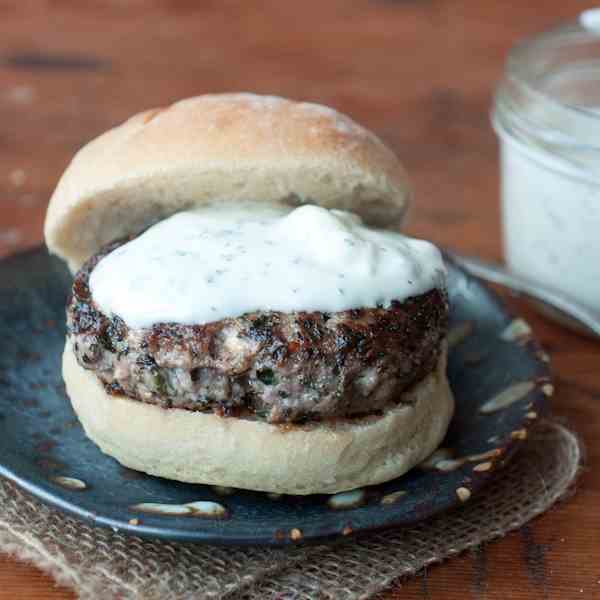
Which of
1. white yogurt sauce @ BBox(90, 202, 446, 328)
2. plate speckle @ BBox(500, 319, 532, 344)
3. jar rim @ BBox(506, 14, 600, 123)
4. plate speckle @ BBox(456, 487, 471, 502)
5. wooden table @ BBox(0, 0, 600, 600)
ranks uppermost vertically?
white yogurt sauce @ BBox(90, 202, 446, 328)

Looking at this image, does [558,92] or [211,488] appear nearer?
[211,488]

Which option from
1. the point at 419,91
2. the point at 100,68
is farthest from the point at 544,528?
the point at 100,68

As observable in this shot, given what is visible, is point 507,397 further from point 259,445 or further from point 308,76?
point 308,76

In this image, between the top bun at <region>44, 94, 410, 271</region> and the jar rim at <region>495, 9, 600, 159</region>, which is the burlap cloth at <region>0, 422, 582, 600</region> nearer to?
the top bun at <region>44, 94, 410, 271</region>

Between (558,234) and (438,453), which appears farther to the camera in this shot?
(558,234)

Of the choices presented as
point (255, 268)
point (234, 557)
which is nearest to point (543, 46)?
point (255, 268)

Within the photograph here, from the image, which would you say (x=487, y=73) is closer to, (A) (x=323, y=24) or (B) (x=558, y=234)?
(A) (x=323, y=24)

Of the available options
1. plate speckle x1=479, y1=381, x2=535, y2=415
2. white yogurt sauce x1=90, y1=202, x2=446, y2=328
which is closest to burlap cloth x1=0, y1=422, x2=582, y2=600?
plate speckle x1=479, y1=381, x2=535, y2=415
